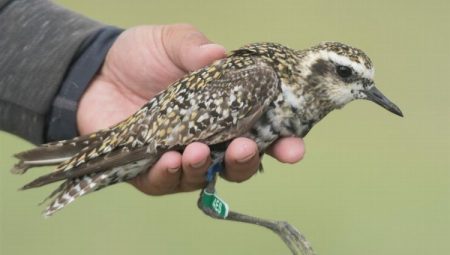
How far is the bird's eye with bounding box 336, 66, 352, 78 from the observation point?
7.13m

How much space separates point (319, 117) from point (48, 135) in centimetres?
219

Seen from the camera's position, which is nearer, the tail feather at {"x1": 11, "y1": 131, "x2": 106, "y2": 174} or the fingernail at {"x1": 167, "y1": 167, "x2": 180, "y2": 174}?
the fingernail at {"x1": 167, "y1": 167, "x2": 180, "y2": 174}

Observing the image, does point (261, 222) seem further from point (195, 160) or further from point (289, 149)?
point (195, 160)

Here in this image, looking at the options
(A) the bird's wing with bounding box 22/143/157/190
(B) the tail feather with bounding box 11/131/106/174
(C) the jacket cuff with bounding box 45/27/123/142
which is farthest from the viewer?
(C) the jacket cuff with bounding box 45/27/123/142

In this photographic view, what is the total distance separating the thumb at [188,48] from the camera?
7461 millimetres

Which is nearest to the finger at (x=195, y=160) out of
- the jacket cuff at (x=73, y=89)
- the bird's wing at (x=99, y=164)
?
the bird's wing at (x=99, y=164)

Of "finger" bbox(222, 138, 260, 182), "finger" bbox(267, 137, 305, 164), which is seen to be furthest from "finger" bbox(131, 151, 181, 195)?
"finger" bbox(267, 137, 305, 164)

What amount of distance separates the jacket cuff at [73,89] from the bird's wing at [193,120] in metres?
Answer: 1.15

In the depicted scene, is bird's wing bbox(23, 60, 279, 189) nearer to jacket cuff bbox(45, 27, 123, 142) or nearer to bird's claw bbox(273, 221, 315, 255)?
bird's claw bbox(273, 221, 315, 255)

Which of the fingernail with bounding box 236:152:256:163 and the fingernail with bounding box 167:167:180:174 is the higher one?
the fingernail with bounding box 236:152:256:163

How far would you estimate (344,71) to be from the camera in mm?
7145

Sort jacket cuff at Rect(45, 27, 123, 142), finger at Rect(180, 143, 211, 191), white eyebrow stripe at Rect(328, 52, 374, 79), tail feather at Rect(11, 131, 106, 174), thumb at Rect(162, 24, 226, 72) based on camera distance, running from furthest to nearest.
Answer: jacket cuff at Rect(45, 27, 123, 142), thumb at Rect(162, 24, 226, 72), tail feather at Rect(11, 131, 106, 174), white eyebrow stripe at Rect(328, 52, 374, 79), finger at Rect(180, 143, 211, 191)

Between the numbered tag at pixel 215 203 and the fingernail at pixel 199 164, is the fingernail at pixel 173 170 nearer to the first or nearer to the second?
the fingernail at pixel 199 164

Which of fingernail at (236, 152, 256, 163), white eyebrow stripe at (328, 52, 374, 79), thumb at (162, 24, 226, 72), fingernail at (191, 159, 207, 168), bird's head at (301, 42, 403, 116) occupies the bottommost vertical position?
fingernail at (191, 159, 207, 168)
